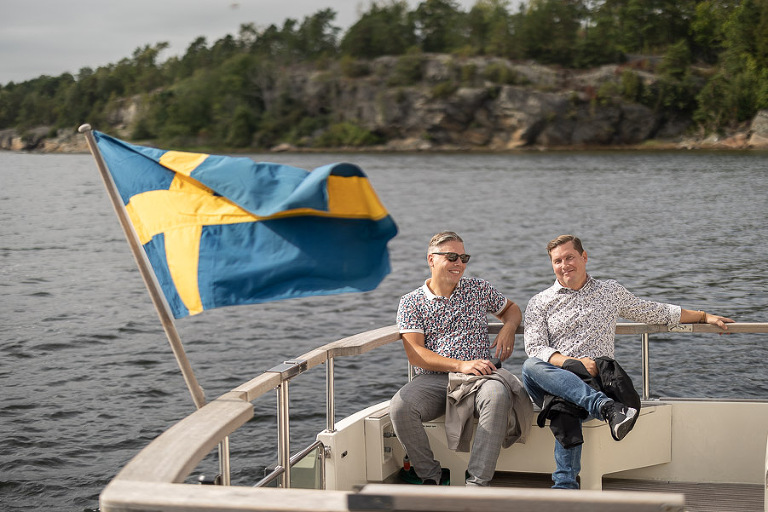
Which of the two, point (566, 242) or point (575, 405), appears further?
point (566, 242)

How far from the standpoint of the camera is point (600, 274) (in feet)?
75.7

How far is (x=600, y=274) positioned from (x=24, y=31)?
8424 cm

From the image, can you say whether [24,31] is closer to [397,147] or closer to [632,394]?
[397,147]

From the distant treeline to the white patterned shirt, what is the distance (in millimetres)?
83422

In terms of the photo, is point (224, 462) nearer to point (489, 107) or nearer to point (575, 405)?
point (575, 405)

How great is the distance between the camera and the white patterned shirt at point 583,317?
4281 mm

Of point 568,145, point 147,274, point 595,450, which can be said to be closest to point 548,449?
point 595,450

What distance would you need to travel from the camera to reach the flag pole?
313cm

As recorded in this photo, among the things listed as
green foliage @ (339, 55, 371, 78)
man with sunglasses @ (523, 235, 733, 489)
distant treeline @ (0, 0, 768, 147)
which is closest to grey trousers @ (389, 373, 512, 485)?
man with sunglasses @ (523, 235, 733, 489)

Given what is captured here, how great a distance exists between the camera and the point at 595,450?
423cm

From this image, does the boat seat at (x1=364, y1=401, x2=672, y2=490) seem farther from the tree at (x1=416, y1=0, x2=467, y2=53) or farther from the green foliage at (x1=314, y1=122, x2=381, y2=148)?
the tree at (x1=416, y1=0, x2=467, y2=53)

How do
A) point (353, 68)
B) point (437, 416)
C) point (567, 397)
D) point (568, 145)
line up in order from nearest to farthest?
point (567, 397) < point (437, 416) < point (568, 145) < point (353, 68)

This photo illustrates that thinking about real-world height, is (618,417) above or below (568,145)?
below

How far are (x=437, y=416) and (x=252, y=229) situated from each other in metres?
1.47
